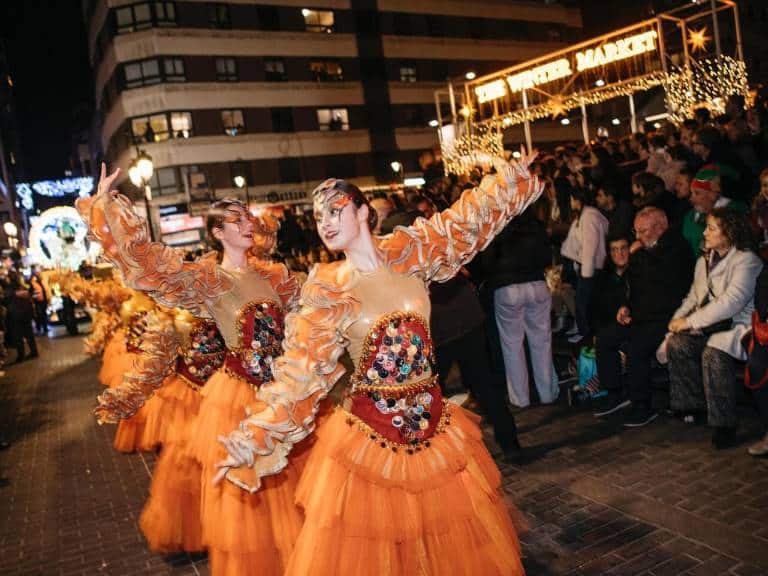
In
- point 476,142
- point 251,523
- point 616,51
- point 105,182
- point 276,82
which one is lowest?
point 251,523

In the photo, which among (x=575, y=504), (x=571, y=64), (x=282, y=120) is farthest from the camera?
(x=282, y=120)

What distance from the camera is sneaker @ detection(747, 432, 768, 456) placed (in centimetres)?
549

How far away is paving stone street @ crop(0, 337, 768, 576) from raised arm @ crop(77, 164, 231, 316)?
204 centimetres

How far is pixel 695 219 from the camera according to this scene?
727 cm

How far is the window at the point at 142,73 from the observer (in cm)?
4041

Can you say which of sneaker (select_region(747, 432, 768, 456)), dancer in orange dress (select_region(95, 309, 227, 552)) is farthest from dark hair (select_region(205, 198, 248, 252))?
sneaker (select_region(747, 432, 768, 456))

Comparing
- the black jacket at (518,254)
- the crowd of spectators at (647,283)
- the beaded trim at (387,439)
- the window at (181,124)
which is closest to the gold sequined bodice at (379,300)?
the beaded trim at (387,439)

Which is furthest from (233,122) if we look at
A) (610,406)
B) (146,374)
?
(146,374)

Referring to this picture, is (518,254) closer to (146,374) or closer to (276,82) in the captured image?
(146,374)

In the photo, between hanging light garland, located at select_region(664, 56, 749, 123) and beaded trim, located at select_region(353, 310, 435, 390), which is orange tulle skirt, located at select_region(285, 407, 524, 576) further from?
hanging light garland, located at select_region(664, 56, 749, 123)

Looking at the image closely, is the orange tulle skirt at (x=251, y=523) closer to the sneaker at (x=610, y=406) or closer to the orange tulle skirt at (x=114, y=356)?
the sneaker at (x=610, y=406)

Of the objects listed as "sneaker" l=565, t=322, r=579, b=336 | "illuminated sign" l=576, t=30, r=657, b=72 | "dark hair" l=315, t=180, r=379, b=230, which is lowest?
"sneaker" l=565, t=322, r=579, b=336

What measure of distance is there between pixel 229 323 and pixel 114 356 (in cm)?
574

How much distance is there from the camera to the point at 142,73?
40.8 metres
